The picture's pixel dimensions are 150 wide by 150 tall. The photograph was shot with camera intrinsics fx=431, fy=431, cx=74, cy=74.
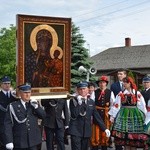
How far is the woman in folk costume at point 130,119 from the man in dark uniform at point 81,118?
0.46 metres

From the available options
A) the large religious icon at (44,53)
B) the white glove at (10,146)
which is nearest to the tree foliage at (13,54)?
the large religious icon at (44,53)

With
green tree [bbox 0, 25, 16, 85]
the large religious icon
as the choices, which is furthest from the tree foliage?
the large religious icon

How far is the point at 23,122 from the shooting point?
6.79 metres

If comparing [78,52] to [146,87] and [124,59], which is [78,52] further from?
[124,59]

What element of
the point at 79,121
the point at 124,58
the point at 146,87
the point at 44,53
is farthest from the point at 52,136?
the point at 124,58

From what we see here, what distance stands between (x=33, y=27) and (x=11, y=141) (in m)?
2.49

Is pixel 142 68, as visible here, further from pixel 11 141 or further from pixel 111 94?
pixel 11 141

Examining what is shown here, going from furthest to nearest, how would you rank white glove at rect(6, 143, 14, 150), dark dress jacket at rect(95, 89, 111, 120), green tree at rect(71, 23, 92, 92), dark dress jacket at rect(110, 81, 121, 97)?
green tree at rect(71, 23, 92, 92), dark dress jacket at rect(110, 81, 121, 97), dark dress jacket at rect(95, 89, 111, 120), white glove at rect(6, 143, 14, 150)

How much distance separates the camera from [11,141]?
659 centimetres

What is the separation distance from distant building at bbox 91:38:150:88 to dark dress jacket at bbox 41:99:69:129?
35132mm

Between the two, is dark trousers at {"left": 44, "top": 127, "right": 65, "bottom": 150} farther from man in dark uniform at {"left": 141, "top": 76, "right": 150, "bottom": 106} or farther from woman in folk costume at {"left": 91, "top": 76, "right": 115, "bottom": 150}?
man in dark uniform at {"left": 141, "top": 76, "right": 150, "bottom": 106}

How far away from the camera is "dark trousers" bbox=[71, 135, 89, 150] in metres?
8.03

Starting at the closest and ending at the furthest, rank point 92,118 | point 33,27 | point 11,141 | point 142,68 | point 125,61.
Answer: point 11,141 < point 33,27 < point 92,118 < point 142,68 < point 125,61

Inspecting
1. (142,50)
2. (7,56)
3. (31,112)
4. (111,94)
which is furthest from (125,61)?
(31,112)
